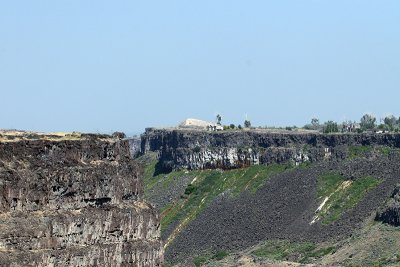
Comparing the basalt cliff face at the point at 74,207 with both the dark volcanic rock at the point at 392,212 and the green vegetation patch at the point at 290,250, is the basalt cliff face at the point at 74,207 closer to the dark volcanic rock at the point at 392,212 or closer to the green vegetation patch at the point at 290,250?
the green vegetation patch at the point at 290,250

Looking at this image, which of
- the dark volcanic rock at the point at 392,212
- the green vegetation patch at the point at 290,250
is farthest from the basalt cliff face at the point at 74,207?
the dark volcanic rock at the point at 392,212

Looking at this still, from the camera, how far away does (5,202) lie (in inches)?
3669

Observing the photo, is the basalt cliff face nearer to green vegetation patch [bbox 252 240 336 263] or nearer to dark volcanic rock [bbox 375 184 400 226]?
green vegetation patch [bbox 252 240 336 263]

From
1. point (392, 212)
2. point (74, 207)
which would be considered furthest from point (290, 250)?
point (74, 207)

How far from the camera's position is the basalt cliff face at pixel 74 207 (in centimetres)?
9344

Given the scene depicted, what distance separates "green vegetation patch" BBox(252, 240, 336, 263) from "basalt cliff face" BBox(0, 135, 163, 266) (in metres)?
70.7

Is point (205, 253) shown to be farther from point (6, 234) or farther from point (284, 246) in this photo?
point (6, 234)

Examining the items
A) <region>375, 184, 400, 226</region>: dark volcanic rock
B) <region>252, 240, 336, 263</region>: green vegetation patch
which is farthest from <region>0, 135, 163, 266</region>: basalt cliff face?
<region>375, 184, 400, 226</region>: dark volcanic rock

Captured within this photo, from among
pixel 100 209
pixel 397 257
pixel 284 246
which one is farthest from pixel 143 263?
pixel 284 246

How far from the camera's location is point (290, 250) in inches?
7416

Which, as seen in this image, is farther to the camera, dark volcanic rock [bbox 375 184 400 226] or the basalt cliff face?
dark volcanic rock [bbox 375 184 400 226]

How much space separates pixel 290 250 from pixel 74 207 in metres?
89.9

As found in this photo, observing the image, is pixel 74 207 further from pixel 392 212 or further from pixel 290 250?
pixel 290 250

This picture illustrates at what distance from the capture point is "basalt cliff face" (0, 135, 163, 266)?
93438 millimetres
